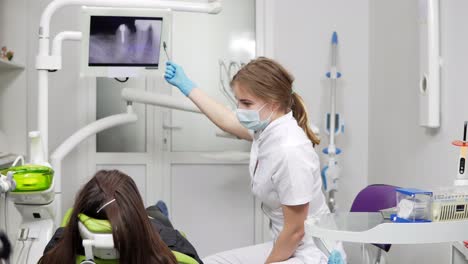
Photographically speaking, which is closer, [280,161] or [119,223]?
[119,223]

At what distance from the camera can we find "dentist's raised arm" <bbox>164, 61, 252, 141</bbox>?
7.10 feet

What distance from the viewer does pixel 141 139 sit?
3104 millimetres

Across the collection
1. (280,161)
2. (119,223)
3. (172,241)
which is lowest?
(172,241)

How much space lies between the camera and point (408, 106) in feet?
8.05

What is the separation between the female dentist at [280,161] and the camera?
1.74 meters

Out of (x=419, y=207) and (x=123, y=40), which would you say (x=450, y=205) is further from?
(x=123, y=40)

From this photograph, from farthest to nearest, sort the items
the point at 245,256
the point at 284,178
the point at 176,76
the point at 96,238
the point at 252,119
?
the point at 176,76
the point at 245,256
the point at 252,119
the point at 284,178
the point at 96,238

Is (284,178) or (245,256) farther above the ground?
(284,178)

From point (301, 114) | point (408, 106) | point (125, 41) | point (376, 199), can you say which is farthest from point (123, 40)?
point (408, 106)

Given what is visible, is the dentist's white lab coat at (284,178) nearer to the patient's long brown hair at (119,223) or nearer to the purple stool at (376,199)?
the purple stool at (376,199)

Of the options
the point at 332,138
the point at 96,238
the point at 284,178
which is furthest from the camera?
the point at 332,138

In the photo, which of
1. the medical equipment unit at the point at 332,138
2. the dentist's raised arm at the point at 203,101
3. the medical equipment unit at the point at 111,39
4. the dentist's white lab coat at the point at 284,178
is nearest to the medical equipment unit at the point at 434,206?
the dentist's white lab coat at the point at 284,178

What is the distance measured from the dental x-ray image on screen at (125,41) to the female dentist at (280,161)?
1.66 ft

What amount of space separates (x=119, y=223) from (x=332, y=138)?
1.75 m
